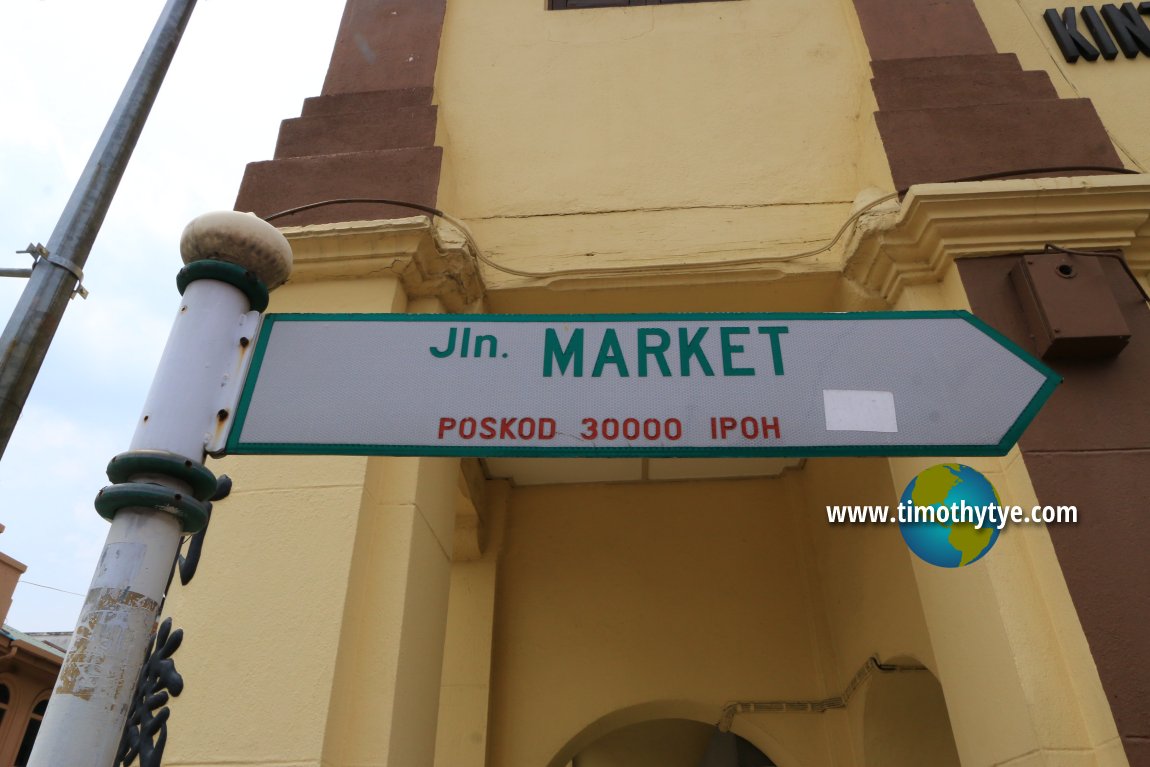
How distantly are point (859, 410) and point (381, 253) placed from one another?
265 cm

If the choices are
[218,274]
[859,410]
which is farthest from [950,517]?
[218,274]

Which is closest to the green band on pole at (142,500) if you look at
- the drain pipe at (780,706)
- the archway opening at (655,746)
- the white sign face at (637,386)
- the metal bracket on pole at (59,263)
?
the white sign face at (637,386)

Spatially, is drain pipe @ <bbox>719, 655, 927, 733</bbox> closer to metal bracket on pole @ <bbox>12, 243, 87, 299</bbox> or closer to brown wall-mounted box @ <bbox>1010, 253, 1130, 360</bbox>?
brown wall-mounted box @ <bbox>1010, 253, 1130, 360</bbox>

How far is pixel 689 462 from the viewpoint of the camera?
607 centimetres

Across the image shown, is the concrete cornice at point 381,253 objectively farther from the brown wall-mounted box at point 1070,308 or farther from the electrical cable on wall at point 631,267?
the brown wall-mounted box at point 1070,308

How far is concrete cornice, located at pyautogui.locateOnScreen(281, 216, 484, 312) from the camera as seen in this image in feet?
12.2

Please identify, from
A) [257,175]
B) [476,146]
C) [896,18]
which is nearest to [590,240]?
[476,146]

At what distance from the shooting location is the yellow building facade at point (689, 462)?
9.28 feet

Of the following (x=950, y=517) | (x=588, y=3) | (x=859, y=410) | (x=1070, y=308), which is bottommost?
(x=859, y=410)

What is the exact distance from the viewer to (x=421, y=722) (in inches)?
122

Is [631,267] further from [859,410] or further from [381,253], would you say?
[859,410]

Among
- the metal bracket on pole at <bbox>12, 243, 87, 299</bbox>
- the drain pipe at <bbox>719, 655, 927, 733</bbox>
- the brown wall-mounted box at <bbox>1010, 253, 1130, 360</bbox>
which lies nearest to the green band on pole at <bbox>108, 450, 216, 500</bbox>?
the metal bracket on pole at <bbox>12, 243, 87, 299</bbox>

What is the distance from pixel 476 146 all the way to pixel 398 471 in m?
2.39

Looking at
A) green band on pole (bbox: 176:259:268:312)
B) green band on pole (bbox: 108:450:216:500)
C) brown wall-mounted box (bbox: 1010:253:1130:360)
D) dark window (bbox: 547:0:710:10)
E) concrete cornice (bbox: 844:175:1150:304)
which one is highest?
dark window (bbox: 547:0:710:10)
